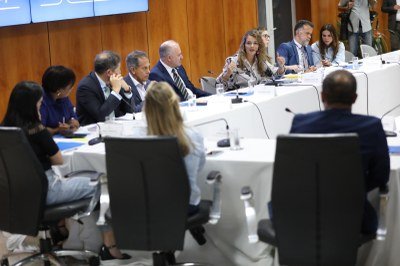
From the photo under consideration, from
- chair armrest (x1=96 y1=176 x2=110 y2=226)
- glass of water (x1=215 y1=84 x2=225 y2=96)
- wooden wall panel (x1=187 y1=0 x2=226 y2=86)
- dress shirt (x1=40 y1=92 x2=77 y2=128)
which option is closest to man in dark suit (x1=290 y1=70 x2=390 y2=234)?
chair armrest (x1=96 y1=176 x2=110 y2=226)

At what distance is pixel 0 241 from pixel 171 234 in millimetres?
2063

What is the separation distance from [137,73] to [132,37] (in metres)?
3.00

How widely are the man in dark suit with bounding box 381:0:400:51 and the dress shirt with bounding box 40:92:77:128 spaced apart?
27.0ft

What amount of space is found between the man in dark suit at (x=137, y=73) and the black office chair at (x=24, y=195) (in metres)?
2.02

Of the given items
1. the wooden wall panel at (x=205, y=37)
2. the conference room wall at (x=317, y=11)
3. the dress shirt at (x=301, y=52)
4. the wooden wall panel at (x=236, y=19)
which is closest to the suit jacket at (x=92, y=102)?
the dress shirt at (x=301, y=52)

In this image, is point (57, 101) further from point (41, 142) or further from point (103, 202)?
point (103, 202)

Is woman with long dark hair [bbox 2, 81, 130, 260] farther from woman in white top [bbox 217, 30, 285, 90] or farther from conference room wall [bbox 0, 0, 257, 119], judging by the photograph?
conference room wall [bbox 0, 0, 257, 119]

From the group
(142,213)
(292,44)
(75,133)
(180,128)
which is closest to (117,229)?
(142,213)

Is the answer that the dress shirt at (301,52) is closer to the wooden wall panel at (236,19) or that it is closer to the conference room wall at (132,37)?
the conference room wall at (132,37)

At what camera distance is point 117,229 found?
4008 mm

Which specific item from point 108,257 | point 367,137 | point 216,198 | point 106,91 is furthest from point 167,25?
point 367,137

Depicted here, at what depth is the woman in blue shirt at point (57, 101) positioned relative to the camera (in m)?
5.30

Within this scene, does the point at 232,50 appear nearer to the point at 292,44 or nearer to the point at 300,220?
the point at 292,44

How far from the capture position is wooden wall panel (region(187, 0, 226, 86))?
33.7 ft
